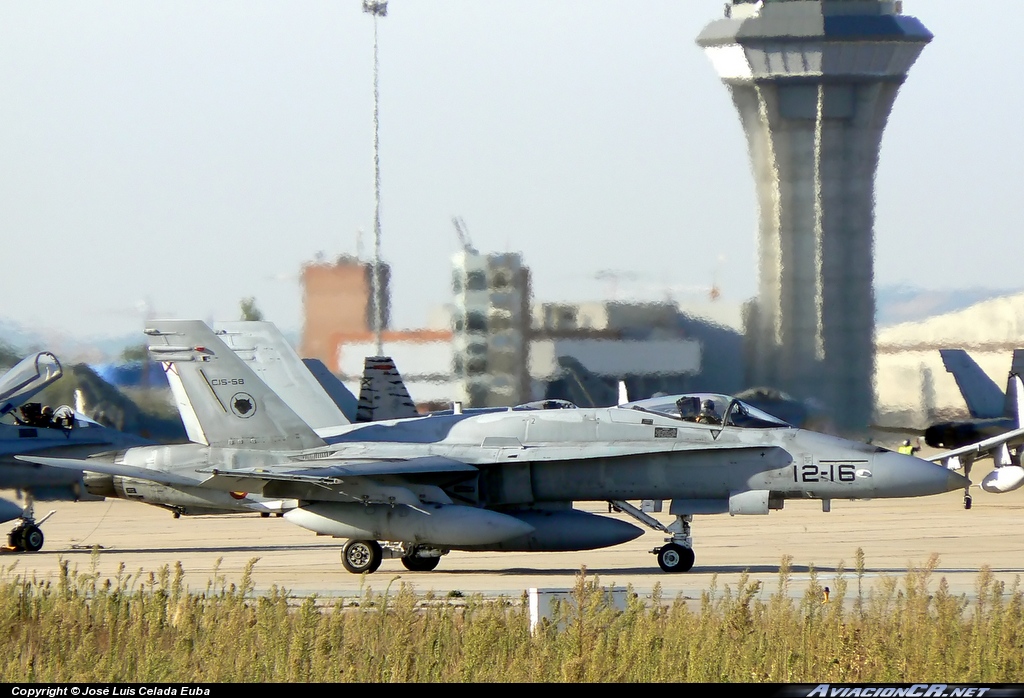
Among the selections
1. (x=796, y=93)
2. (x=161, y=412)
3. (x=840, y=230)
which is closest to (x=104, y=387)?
(x=161, y=412)

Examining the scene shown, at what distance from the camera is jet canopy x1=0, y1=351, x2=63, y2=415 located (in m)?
21.3

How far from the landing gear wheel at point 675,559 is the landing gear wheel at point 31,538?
957cm

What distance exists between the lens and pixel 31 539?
21.4m

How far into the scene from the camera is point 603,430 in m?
17.1

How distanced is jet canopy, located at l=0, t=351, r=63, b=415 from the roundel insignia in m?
5.01

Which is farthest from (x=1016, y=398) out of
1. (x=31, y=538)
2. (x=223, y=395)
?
(x=31, y=538)

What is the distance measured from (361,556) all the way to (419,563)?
2.31 feet

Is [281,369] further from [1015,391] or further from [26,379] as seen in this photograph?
[1015,391]

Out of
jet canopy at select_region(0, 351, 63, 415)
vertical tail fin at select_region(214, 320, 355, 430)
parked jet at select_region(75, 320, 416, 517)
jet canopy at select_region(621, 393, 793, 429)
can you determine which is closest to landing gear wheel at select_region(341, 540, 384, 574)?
parked jet at select_region(75, 320, 416, 517)

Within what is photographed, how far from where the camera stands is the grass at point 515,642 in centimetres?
864

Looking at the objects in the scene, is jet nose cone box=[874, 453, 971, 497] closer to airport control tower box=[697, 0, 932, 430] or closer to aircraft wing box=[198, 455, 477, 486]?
aircraft wing box=[198, 455, 477, 486]

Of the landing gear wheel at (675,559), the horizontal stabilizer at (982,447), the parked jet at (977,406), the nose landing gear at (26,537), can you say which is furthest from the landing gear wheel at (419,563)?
the parked jet at (977,406)
